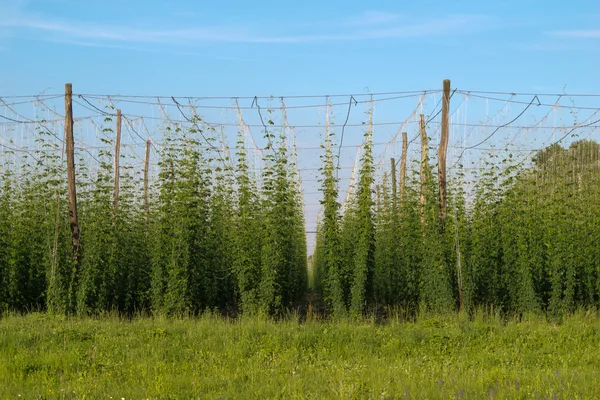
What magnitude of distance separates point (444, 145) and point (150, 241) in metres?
6.04

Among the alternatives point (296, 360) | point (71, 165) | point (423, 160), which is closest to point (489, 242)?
point (423, 160)

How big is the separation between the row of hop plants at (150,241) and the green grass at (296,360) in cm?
158

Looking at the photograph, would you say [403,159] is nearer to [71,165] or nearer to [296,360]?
[71,165]

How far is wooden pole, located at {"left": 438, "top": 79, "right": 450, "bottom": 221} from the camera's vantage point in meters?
13.0

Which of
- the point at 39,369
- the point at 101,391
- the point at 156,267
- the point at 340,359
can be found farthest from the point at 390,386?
the point at 156,267

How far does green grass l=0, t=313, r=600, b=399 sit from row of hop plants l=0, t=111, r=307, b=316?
5.20 ft

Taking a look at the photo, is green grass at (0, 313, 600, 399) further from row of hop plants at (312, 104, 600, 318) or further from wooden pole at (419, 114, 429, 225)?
wooden pole at (419, 114, 429, 225)

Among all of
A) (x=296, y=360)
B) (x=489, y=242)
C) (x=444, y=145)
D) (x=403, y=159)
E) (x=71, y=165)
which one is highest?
(x=403, y=159)

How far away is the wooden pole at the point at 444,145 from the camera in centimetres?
1295

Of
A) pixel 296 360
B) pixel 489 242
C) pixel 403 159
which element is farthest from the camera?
pixel 403 159

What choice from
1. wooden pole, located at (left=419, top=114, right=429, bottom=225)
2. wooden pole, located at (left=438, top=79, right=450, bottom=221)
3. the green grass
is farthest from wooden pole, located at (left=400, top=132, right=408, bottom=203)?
the green grass

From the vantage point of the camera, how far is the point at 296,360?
7.93 m

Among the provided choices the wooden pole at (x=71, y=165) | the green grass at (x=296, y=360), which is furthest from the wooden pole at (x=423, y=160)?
the wooden pole at (x=71, y=165)

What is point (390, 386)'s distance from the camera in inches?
254
